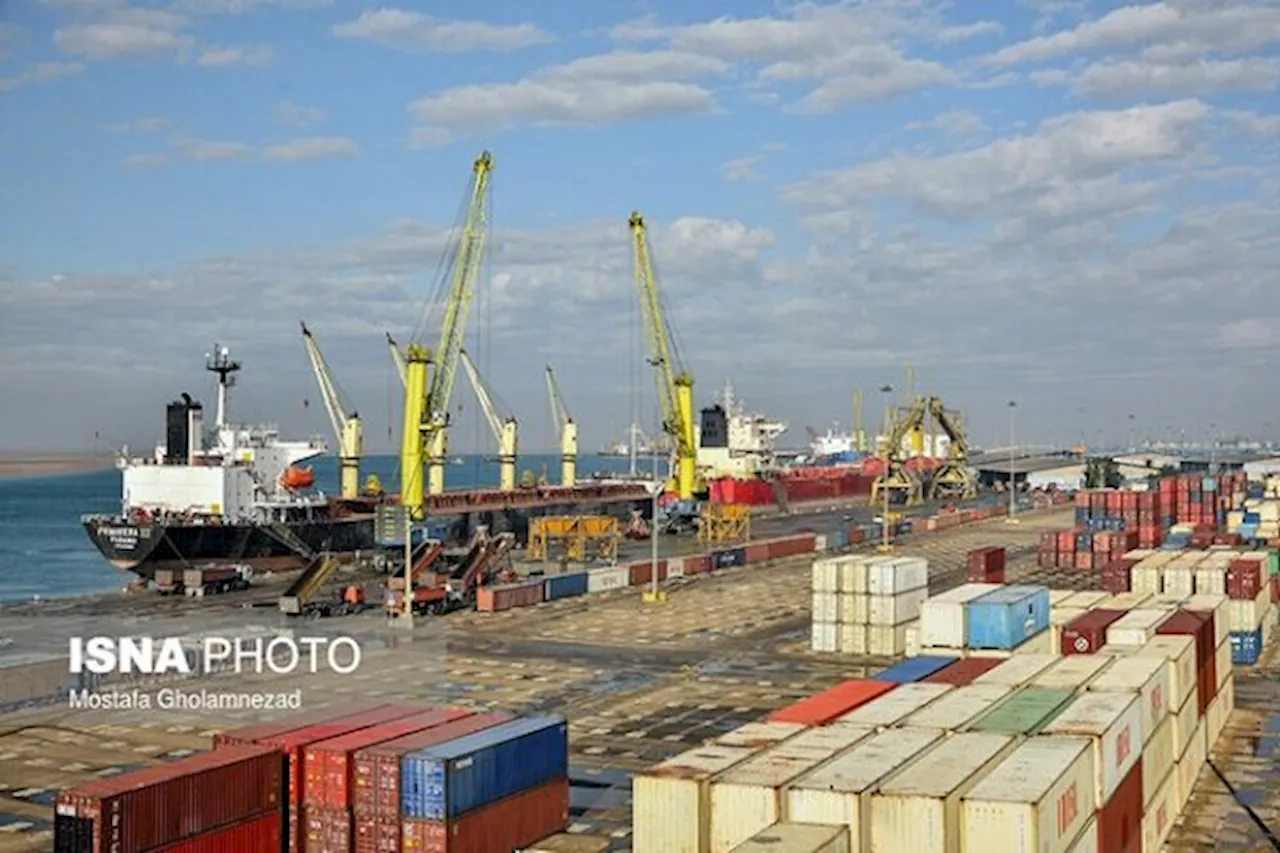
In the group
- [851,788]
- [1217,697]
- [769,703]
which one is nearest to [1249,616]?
[1217,697]

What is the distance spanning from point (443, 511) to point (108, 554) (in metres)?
37.1

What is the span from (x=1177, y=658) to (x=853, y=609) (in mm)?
29887

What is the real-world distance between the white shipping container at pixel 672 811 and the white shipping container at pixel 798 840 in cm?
141

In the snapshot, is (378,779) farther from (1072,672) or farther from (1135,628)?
(1135,628)

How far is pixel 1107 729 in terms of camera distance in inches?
1145

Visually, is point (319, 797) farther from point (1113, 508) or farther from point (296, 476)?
point (1113, 508)

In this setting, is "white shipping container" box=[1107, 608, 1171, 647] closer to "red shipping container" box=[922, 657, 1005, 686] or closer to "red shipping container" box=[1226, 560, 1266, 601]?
"red shipping container" box=[922, 657, 1005, 686]

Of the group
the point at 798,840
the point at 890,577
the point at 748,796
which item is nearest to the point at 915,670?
the point at 748,796

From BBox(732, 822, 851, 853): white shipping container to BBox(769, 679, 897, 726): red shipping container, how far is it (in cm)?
753

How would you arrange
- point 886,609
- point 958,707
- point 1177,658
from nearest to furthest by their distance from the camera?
point 958,707 → point 1177,658 → point 886,609

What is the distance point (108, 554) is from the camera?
104 meters

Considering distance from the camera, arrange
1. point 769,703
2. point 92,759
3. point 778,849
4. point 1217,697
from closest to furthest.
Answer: point 778,849
point 92,759
point 1217,697
point 769,703

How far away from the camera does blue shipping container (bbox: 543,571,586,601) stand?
298 feet

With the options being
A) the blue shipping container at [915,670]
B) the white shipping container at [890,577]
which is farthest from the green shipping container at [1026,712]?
the white shipping container at [890,577]
